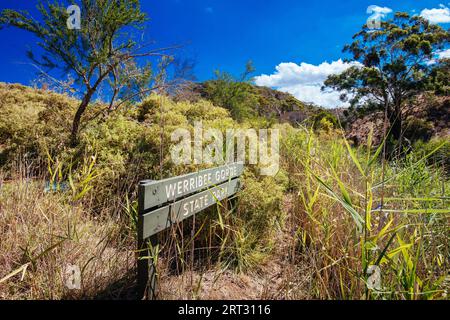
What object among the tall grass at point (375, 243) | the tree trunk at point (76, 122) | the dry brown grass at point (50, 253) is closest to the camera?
the tall grass at point (375, 243)

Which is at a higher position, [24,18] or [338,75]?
[338,75]

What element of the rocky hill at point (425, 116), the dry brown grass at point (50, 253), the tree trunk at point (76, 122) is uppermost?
the rocky hill at point (425, 116)

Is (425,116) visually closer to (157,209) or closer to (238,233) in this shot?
(238,233)

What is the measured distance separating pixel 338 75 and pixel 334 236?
1905 cm

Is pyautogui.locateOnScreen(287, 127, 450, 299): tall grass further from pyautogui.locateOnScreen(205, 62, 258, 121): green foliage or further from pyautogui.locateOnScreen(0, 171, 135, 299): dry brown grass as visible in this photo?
pyautogui.locateOnScreen(205, 62, 258, 121): green foliage

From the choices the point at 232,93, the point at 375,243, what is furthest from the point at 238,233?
the point at 232,93

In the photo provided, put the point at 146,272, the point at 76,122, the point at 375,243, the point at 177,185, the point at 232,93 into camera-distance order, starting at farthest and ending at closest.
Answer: the point at 232,93, the point at 76,122, the point at 177,185, the point at 146,272, the point at 375,243

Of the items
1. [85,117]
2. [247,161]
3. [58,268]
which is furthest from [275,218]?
[85,117]

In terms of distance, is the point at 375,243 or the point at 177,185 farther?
the point at 177,185

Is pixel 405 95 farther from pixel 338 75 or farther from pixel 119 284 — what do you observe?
pixel 119 284

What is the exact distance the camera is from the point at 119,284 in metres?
1.89

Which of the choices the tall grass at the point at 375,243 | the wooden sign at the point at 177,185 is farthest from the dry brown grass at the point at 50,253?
the tall grass at the point at 375,243

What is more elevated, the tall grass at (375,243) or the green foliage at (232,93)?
the green foliage at (232,93)

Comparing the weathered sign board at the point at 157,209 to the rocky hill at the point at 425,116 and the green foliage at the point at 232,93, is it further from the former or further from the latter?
the rocky hill at the point at 425,116
